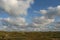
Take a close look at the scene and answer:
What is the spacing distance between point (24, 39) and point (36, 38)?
14.2 meters

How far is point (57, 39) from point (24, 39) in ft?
100

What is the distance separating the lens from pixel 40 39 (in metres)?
145

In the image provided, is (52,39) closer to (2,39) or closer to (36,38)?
(36,38)

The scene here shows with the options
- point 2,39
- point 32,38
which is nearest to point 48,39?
point 32,38

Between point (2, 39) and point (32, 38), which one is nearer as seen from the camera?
point (2, 39)

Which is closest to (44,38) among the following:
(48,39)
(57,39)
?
(48,39)

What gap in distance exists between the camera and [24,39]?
141 meters

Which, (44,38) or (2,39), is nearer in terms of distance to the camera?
(2,39)

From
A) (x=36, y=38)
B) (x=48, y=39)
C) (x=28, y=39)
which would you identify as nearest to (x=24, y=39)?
(x=28, y=39)

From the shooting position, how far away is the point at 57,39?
14075 centimetres

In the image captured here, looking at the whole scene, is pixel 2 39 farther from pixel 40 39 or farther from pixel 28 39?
pixel 40 39

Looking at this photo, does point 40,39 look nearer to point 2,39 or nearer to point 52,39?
point 52,39

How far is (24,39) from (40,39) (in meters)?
15.5

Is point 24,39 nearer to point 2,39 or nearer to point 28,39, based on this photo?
point 28,39
